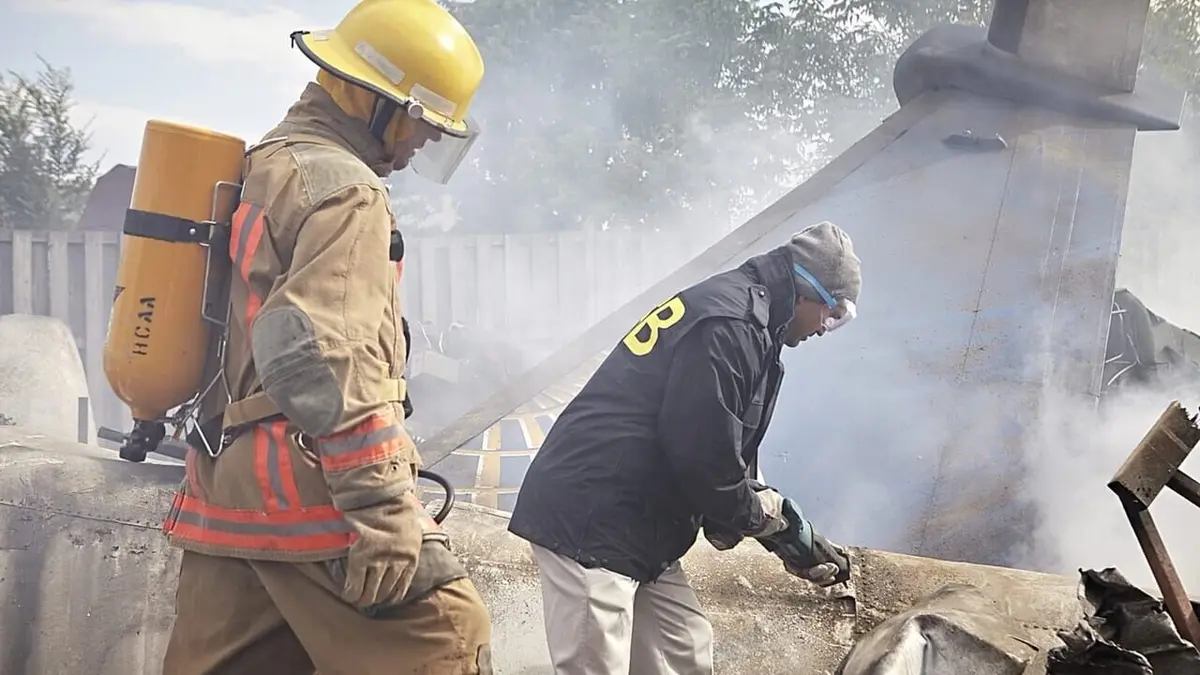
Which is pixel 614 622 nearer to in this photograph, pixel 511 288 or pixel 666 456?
pixel 666 456

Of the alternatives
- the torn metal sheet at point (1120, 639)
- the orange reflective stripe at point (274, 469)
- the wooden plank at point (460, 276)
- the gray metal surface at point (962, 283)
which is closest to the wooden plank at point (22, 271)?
the wooden plank at point (460, 276)

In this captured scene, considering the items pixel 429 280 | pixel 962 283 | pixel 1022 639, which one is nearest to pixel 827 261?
pixel 1022 639

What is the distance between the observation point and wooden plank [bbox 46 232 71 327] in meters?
7.05

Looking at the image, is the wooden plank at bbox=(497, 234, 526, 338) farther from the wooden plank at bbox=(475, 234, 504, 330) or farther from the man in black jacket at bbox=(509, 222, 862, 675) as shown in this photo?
the man in black jacket at bbox=(509, 222, 862, 675)

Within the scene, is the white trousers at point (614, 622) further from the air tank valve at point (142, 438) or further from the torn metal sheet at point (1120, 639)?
the torn metal sheet at point (1120, 639)

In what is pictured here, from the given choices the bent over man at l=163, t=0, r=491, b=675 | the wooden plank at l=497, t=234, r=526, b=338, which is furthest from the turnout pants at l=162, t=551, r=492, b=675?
the wooden plank at l=497, t=234, r=526, b=338

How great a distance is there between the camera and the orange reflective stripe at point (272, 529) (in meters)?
1.90

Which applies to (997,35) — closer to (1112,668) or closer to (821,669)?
(821,669)

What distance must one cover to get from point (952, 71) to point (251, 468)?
4.79 m

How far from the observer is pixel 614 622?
97.2 inches

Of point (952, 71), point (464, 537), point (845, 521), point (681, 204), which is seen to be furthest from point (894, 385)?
point (681, 204)

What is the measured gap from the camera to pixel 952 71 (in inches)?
223

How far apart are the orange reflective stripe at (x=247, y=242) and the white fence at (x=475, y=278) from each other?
5738 mm

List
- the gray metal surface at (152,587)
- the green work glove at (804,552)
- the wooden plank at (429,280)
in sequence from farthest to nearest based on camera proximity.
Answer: the wooden plank at (429,280)
the gray metal surface at (152,587)
the green work glove at (804,552)
